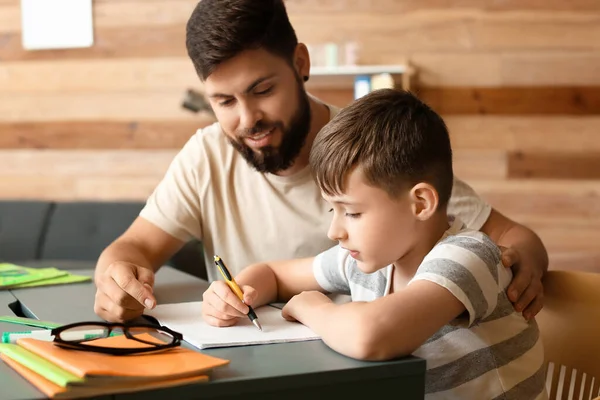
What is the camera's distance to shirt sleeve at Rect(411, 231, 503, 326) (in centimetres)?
113

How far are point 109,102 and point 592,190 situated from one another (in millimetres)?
2487

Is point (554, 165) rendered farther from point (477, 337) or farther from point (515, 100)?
point (477, 337)

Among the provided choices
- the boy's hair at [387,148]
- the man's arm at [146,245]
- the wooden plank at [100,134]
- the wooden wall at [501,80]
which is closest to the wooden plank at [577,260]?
the wooden wall at [501,80]

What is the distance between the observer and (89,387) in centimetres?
92

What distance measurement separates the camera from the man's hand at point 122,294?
54.5 inches

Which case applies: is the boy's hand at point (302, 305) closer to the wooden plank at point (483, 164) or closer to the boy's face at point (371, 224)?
the boy's face at point (371, 224)

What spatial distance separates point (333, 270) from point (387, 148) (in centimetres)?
36

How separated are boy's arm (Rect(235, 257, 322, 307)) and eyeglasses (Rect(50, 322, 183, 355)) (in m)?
0.32

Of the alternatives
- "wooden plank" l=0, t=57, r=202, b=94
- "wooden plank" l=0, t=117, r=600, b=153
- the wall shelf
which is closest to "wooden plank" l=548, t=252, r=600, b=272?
"wooden plank" l=0, t=117, r=600, b=153

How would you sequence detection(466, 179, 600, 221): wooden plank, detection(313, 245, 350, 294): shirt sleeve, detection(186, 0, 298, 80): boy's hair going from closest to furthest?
1. detection(313, 245, 350, 294): shirt sleeve
2. detection(186, 0, 298, 80): boy's hair
3. detection(466, 179, 600, 221): wooden plank

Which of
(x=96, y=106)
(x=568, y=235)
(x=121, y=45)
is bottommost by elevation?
(x=568, y=235)

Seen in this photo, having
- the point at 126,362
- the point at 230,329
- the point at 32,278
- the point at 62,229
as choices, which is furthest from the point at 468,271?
the point at 62,229

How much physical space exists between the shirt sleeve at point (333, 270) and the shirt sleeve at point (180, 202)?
51cm

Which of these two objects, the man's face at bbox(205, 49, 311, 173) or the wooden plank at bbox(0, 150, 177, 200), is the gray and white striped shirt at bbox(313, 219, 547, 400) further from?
the wooden plank at bbox(0, 150, 177, 200)
